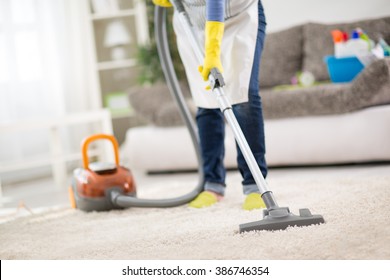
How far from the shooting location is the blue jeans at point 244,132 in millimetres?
1940

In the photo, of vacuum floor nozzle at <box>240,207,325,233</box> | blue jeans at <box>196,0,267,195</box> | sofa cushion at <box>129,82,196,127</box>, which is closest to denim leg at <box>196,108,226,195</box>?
blue jeans at <box>196,0,267,195</box>

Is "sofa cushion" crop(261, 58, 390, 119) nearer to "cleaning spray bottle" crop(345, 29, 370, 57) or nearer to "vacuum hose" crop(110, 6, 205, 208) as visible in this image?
"cleaning spray bottle" crop(345, 29, 370, 57)

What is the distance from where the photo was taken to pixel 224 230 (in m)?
1.66

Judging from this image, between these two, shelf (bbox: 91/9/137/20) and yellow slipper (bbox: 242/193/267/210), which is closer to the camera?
yellow slipper (bbox: 242/193/267/210)

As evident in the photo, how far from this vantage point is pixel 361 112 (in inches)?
104

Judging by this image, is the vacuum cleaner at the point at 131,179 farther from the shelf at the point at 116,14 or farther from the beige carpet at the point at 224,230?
the shelf at the point at 116,14

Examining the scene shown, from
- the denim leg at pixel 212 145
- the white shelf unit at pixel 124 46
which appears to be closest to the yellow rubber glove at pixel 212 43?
the denim leg at pixel 212 145

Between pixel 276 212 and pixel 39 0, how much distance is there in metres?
2.59

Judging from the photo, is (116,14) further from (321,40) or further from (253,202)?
(253,202)

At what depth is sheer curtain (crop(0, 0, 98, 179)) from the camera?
3.50 metres

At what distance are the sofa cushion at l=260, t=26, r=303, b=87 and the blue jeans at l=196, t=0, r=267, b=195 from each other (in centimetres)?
124

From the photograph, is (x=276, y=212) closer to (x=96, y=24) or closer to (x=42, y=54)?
(x=42, y=54)

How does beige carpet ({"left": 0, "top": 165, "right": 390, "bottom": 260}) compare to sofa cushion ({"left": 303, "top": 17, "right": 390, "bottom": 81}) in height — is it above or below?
below

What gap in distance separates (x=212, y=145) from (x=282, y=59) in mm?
1321
